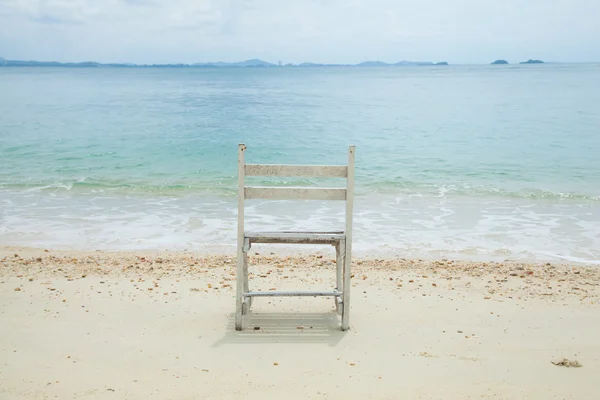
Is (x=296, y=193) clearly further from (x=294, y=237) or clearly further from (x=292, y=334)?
(x=292, y=334)

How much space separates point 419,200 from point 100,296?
9.02 m

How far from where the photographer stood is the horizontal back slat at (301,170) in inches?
197

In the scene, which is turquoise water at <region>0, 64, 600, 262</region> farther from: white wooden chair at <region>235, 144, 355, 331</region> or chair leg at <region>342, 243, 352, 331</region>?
white wooden chair at <region>235, 144, 355, 331</region>

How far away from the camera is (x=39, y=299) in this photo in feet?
20.2

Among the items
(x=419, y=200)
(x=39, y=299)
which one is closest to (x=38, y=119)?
(x=419, y=200)

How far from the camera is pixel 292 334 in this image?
17.5 feet

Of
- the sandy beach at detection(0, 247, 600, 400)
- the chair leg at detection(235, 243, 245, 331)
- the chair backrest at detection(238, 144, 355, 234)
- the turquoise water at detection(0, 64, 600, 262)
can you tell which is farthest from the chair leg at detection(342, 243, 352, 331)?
the turquoise water at detection(0, 64, 600, 262)

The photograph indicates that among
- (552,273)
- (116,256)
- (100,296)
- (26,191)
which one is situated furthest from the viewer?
(26,191)

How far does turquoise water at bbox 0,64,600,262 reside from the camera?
10.2m

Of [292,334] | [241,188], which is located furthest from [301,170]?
[292,334]

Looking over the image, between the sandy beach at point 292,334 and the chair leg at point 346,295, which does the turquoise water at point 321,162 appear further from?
the chair leg at point 346,295

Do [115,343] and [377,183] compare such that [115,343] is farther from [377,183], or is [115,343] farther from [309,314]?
[377,183]

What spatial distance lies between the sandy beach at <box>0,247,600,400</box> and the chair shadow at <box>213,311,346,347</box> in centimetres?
2

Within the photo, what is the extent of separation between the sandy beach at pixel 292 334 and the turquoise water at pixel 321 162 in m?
2.16
